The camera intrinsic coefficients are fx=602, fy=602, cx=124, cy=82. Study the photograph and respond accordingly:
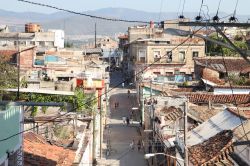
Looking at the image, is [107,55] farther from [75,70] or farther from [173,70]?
[75,70]

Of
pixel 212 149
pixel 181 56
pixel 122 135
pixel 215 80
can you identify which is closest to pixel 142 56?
pixel 181 56

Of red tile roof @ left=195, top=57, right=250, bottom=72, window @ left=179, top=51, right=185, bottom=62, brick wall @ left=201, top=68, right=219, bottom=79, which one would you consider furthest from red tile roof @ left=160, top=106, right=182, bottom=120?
window @ left=179, top=51, right=185, bottom=62

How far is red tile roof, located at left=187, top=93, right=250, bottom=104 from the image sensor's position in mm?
32094

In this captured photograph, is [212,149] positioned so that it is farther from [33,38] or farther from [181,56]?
[33,38]

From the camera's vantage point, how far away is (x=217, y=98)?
3288cm

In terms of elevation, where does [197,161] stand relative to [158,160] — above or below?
above

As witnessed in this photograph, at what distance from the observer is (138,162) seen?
29.7m

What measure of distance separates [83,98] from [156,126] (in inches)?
146

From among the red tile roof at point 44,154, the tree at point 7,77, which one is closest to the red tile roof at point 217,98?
the tree at point 7,77

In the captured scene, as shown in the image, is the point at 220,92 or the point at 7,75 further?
the point at 220,92

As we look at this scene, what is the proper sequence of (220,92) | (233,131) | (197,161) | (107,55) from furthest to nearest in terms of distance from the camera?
(107,55), (220,92), (233,131), (197,161)

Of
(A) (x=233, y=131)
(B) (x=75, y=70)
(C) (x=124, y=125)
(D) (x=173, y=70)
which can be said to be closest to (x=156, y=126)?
(A) (x=233, y=131)

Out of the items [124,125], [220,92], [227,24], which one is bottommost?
[124,125]

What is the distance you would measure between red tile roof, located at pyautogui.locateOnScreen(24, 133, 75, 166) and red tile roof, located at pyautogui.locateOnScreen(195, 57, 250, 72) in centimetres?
2702
